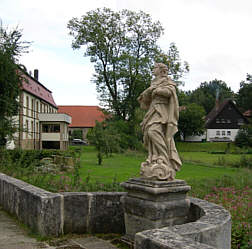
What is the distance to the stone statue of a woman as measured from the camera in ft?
15.4

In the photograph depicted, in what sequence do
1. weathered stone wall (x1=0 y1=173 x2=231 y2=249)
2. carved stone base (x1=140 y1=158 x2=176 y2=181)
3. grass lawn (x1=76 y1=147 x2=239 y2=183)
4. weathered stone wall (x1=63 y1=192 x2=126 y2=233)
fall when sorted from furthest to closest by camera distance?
grass lawn (x1=76 y1=147 x2=239 y2=183), weathered stone wall (x1=63 y1=192 x2=126 y2=233), weathered stone wall (x1=0 y1=173 x2=231 y2=249), carved stone base (x1=140 y1=158 x2=176 y2=181)

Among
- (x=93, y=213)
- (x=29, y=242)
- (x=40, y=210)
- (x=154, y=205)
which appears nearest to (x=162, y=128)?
(x=154, y=205)

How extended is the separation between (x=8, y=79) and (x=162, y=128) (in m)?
14.5

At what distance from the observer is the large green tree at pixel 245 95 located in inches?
2249

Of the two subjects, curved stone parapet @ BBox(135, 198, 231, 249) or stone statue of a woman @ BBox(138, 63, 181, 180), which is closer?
curved stone parapet @ BBox(135, 198, 231, 249)

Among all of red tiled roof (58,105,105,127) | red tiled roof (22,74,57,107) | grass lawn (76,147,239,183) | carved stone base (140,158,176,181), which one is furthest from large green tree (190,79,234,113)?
carved stone base (140,158,176,181)

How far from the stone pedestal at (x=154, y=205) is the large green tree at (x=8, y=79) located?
12.5 metres

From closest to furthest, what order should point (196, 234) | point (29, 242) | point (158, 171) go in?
point (196, 234), point (158, 171), point (29, 242)

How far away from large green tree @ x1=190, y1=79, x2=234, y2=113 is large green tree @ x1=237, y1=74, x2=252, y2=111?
28.1 feet

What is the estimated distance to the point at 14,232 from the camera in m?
5.24

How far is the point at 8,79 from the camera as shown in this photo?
682 inches

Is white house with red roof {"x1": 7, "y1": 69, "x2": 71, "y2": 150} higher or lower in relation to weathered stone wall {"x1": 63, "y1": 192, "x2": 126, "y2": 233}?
higher

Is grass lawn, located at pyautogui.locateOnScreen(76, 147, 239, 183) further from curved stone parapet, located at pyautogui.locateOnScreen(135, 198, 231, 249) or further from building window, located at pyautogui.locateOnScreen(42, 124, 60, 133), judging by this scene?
building window, located at pyautogui.locateOnScreen(42, 124, 60, 133)

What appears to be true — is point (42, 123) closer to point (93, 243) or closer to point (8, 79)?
point (8, 79)
